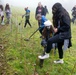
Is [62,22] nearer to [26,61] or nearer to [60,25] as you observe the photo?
[60,25]

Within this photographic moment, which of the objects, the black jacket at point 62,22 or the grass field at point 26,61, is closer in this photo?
Result: the black jacket at point 62,22

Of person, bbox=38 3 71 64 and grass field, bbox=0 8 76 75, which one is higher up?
person, bbox=38 3 71 64

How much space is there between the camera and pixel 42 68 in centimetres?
764

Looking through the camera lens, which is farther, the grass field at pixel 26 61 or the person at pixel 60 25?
the grass field at pixel 26 61

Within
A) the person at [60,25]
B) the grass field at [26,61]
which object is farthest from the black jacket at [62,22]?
the grass field at [26,61]

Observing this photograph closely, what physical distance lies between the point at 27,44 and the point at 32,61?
7.67 ft

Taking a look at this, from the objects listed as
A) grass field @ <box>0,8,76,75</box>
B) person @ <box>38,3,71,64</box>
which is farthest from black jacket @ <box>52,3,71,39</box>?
grass field @ <box>0,8,76,75</box>

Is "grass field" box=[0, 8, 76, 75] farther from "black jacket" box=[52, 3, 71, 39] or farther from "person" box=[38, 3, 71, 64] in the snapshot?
"black jacket" box=[52, 3, 71, 39]

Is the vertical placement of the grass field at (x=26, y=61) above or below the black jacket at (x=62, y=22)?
below

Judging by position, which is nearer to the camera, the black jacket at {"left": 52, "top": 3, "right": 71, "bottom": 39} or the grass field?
the black jacket at {"left": 52, "top": 3, "right": 71, "bottom": 39}

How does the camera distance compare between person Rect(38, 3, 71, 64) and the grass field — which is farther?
the grass field

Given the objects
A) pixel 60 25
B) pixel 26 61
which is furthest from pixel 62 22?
pixel 26 61

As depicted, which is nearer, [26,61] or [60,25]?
[60,25]

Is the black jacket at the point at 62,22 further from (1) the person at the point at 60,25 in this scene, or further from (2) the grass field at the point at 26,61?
(2) the grass field at the point at 26,61
